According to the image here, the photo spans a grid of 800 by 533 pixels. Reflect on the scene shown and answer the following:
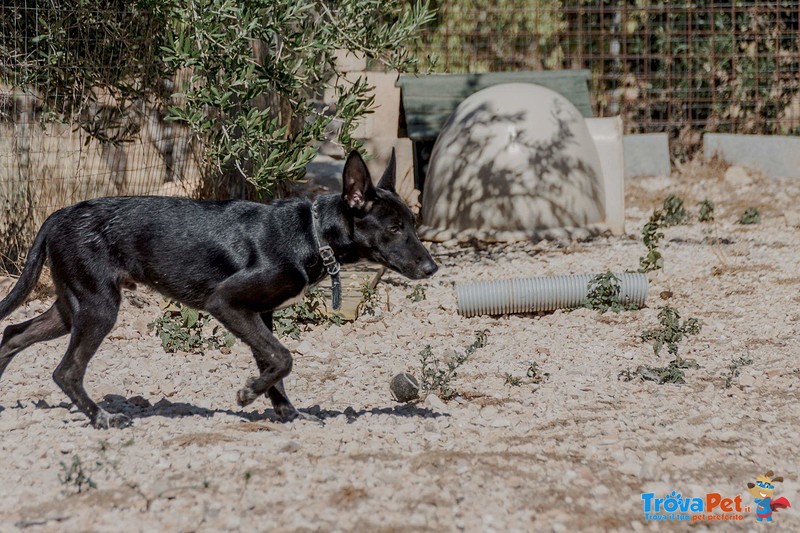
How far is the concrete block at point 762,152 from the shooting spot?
Answer: 1249cm

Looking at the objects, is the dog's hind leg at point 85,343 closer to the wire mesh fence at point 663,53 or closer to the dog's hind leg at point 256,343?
the dog's hind leg at point 256,343

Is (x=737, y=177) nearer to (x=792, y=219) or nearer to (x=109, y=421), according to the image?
(x=792, y=219)

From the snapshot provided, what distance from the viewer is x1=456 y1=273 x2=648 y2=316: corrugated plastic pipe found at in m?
7.02

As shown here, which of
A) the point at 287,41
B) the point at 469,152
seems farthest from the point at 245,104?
the point at 469,152

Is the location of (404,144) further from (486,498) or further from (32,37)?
(486,498)

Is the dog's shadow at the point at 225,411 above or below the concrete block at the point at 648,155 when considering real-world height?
below

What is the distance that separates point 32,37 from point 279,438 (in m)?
4.29

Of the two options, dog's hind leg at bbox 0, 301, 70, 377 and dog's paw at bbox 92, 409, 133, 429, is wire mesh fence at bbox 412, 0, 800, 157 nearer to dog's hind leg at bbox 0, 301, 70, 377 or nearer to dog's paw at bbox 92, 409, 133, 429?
dog's hind leg at bbox 0, 301, 70, 377

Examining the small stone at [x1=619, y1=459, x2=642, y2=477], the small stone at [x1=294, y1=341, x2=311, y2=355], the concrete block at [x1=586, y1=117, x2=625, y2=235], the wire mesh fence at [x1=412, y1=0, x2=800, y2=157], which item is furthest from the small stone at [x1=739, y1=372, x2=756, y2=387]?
the wire mesh fence at [x1=412, y1=0, x2=800, y2=157]

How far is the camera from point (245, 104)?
23.2 feet

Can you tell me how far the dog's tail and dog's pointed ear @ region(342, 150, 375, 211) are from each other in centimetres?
147

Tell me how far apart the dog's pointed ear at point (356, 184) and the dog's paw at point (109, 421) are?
1508 millimetres
